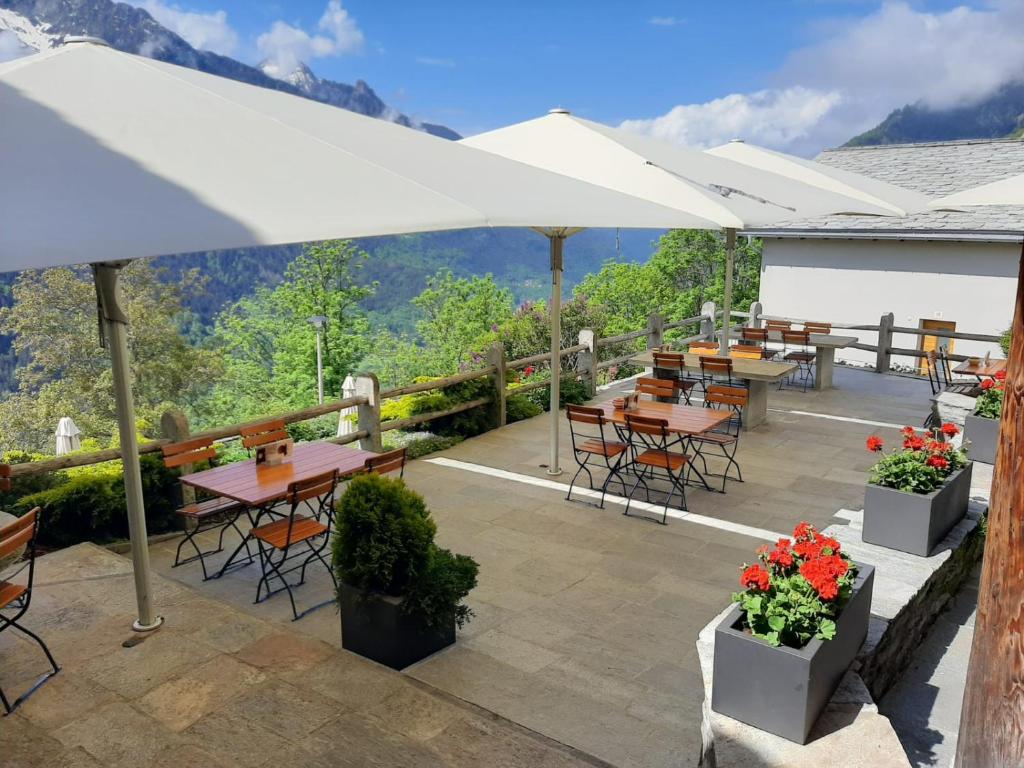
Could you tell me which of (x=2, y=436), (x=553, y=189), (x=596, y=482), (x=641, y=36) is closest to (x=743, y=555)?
(x=596, y=482)

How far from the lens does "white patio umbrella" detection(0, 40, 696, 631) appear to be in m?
2.38

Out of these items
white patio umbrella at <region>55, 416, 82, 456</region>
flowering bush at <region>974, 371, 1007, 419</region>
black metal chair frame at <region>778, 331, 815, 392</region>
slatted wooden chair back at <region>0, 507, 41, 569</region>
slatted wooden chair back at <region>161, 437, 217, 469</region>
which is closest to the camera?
slatted wooden chair back at <region>0, 507, 41, 569</region>

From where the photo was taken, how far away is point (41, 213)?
2332mm

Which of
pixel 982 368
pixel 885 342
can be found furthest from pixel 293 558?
pixel 885 342

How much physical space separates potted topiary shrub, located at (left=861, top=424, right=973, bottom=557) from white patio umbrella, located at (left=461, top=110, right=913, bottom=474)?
216cm

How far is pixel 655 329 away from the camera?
1313 cm

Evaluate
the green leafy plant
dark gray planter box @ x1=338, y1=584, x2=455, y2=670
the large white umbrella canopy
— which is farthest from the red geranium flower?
the large white umbrella canopy

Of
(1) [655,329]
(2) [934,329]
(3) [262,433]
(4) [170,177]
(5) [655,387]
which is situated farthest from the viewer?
(2) [934,329]

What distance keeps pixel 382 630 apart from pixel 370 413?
14.3 feet

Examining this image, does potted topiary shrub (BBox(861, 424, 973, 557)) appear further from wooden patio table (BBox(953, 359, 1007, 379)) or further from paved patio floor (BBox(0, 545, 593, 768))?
wooden patio table (BBox(953, 359, 1007, 379))

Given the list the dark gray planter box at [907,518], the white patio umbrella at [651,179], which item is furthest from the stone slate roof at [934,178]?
the dark gray planter box at [907,518]

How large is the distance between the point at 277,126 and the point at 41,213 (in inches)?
50.8

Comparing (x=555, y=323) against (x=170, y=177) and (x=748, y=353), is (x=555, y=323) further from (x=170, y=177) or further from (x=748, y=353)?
(x=170, y=177)

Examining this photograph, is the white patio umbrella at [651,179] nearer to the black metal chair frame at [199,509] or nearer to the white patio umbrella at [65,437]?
the black metal chair frame at [199,509]
